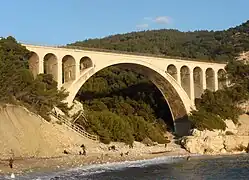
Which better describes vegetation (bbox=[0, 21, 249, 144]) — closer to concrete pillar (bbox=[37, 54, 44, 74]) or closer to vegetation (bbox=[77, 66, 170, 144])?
vegetation (bbox=[77, 66, 170, 144])

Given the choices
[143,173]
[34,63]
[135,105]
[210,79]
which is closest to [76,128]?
[34,63]

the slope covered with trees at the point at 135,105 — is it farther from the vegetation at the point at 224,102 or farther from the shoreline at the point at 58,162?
the shoreline at the point at 58,162

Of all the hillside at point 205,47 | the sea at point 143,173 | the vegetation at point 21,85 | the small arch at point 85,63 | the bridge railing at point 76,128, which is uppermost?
the hillside at point 205,47

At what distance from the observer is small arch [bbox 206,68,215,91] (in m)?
60.5

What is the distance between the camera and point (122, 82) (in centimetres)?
7000

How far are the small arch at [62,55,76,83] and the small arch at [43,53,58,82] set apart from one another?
170 cm

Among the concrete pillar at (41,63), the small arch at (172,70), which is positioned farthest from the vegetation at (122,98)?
the small arch at (172,70)

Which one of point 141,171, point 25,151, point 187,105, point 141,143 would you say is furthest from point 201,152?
point 25,151

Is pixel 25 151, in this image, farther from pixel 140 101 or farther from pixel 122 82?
pixel 122 82

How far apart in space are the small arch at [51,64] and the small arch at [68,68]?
1699 mm

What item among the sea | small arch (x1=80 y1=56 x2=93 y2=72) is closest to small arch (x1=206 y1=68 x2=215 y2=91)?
small arch (x1=80 y1=56 x2=93 y2=72)

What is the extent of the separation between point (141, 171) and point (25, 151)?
761 centimetres

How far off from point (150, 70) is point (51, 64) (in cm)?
1441

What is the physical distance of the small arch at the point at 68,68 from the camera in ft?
147
